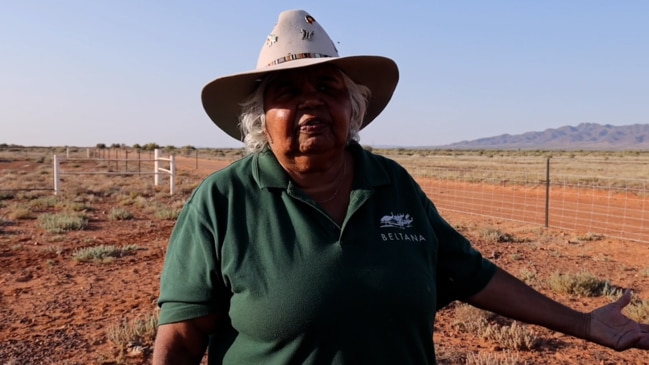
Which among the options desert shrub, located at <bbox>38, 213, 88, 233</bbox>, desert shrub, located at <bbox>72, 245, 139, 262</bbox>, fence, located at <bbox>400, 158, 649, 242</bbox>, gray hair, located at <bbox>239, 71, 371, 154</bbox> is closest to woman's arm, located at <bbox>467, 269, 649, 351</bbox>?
gray hair, located at <bbox>239, 71, 371, 154</bbox>

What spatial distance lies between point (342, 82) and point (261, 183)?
1.63 ft

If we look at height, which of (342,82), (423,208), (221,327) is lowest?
(221,327)

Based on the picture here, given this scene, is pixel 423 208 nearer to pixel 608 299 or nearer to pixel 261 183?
pixel 261 183

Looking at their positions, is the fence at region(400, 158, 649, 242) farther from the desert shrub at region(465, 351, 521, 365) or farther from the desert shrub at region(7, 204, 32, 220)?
the desert shrub at region(7, 204, 32, 220)

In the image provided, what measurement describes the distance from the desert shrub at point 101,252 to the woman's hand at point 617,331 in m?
7.27

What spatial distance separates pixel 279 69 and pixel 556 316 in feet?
4.71

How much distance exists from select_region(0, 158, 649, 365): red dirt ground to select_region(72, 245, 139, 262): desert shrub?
0.13m

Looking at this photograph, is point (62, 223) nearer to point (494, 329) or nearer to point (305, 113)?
point (494, 329)

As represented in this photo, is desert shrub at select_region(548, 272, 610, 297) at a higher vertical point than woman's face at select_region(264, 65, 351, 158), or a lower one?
lower

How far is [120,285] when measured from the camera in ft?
22.4

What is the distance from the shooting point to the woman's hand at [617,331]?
2139 mm

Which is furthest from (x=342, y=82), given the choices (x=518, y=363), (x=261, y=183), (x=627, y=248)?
(x=627, y=248)

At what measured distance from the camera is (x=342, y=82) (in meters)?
1.98

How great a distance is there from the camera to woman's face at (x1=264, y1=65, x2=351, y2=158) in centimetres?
184
